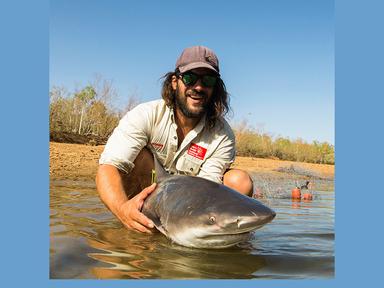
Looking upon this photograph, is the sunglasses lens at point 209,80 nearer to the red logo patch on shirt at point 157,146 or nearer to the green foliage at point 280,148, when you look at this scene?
the red logo patch on shirt at point 157,146

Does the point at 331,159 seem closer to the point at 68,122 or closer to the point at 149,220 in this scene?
the point at 68,122

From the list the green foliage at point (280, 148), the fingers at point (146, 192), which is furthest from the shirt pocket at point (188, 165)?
the green foliage at point (280, 148)

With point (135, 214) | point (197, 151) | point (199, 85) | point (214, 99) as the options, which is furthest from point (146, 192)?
point (214, 99)

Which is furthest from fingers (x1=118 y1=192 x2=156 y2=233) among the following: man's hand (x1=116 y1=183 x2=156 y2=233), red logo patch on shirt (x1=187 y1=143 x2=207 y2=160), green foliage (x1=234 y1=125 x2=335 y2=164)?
green foliage (x1=234 y1=125 x2=335 y2=164)

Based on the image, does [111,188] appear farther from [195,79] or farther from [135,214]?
[195,79]

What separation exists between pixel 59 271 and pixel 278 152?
11531 millimetres

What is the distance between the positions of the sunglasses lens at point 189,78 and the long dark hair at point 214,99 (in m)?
0.25

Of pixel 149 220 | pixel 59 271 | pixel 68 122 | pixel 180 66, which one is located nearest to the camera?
pixel 59 271

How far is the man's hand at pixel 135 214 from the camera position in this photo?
3.29 metres

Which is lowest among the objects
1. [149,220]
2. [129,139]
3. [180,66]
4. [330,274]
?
[330,274]

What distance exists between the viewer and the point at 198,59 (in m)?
4.30

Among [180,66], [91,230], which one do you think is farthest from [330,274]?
[180,66]

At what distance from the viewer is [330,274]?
107 inches

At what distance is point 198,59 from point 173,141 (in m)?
0.82
